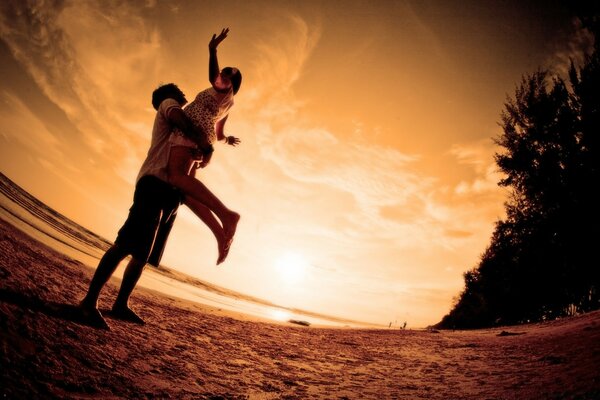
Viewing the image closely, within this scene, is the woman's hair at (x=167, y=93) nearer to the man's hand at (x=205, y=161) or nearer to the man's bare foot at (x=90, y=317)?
the man's hand at (x=205, y=161)

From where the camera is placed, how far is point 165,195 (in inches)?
85.8

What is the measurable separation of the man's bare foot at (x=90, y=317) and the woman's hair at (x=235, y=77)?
2.19 metres

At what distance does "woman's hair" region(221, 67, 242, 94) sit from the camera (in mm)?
2576

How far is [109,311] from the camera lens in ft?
7.92

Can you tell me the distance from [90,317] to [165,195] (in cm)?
97

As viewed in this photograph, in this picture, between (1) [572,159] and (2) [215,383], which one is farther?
(1) [572,159]

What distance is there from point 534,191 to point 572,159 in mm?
1800

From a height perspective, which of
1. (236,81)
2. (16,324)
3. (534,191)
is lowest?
(16,324)

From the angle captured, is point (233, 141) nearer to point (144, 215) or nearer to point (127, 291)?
point (144, 215)

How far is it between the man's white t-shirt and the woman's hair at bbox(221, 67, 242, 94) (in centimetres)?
63

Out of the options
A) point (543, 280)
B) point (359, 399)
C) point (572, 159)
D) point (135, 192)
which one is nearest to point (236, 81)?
point (135, 192)

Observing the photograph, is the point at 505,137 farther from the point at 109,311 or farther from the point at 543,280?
the point at 109,311

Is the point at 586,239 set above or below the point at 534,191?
below

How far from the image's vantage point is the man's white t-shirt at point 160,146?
84.3 inches
